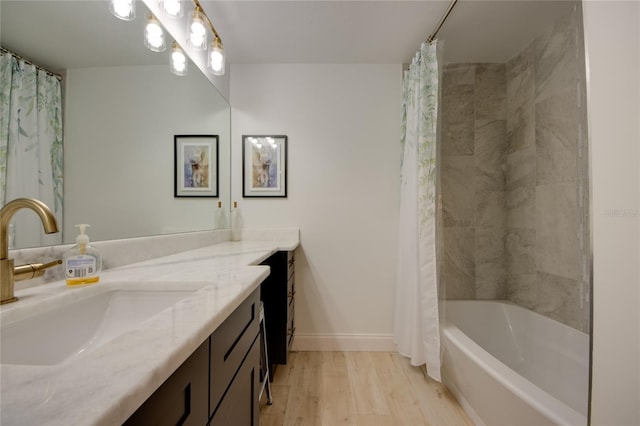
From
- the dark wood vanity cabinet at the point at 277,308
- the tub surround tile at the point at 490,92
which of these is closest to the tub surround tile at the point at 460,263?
the tub surround tile at the point at 490,92

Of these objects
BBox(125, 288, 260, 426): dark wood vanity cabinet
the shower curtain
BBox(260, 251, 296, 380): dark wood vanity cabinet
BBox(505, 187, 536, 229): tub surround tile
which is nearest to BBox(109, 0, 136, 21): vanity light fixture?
BBox(125, 288, 260, 426): dark wood vanity cabinet

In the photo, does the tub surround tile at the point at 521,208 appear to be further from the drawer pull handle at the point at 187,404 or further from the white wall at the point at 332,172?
the drawer pull handle at the point at 187,404

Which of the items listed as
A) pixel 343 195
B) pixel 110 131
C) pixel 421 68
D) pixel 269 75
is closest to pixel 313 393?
pixel 343 195

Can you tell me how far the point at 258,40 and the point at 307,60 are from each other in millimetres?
423

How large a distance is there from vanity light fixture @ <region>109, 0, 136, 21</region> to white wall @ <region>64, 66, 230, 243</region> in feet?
0.61

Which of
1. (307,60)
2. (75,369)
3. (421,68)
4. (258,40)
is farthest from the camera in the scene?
(307,60)

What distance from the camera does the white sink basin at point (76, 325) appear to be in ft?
1.74

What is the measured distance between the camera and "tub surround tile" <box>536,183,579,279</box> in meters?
1.61

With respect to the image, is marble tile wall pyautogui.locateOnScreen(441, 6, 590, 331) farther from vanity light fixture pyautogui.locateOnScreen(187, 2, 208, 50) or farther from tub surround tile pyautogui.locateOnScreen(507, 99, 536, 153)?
vanity light fixture pyautogui.locateOnScreen(187, 2, 208, 50)

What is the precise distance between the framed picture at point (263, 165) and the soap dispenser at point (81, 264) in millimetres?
1415

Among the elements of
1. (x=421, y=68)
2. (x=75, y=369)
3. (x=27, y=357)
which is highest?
(x=421, y=68)

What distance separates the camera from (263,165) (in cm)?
218

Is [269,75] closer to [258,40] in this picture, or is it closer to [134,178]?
[258,40]

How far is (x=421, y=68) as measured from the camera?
1.74 meters
